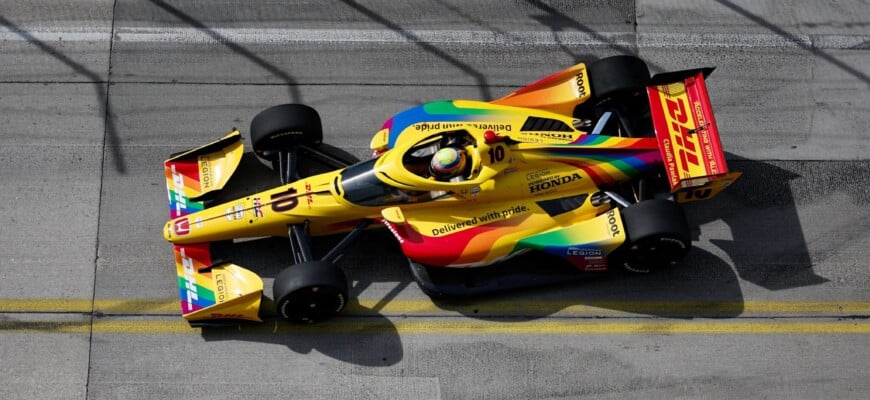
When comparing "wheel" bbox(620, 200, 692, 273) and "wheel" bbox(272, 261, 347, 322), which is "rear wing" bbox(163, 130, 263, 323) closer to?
"wheel" bbox(272, 261, 347, 322)

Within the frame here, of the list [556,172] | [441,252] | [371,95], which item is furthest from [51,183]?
[556,172]

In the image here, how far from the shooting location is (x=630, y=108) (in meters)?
10.7

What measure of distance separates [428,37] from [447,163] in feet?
9.36

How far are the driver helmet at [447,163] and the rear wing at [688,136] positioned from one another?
1.99m

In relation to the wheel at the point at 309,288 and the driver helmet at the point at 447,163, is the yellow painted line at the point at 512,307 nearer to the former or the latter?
the wheel at the point at 309,288

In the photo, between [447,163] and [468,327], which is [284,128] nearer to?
[447,163]

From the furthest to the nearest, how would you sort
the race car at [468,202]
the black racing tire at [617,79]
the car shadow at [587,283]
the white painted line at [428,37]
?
the white painted line at [428,37] → the black racing tire at [617,79] → the car shadow at [587,283] → the race car at [468,202]

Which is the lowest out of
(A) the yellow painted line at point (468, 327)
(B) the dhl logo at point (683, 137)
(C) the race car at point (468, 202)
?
(A) the yellow painted line at point (468, 327)

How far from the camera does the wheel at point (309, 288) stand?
9281 millimetres

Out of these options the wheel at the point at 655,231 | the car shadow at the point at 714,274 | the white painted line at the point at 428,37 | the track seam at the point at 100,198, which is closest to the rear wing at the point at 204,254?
the track seam at the point at 100,198

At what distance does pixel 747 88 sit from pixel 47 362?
8.27 m

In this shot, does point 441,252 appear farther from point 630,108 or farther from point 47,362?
point 47,362

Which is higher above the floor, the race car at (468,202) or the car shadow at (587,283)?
the race car at (468,202)

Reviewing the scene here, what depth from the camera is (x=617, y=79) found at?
34.0 feet
